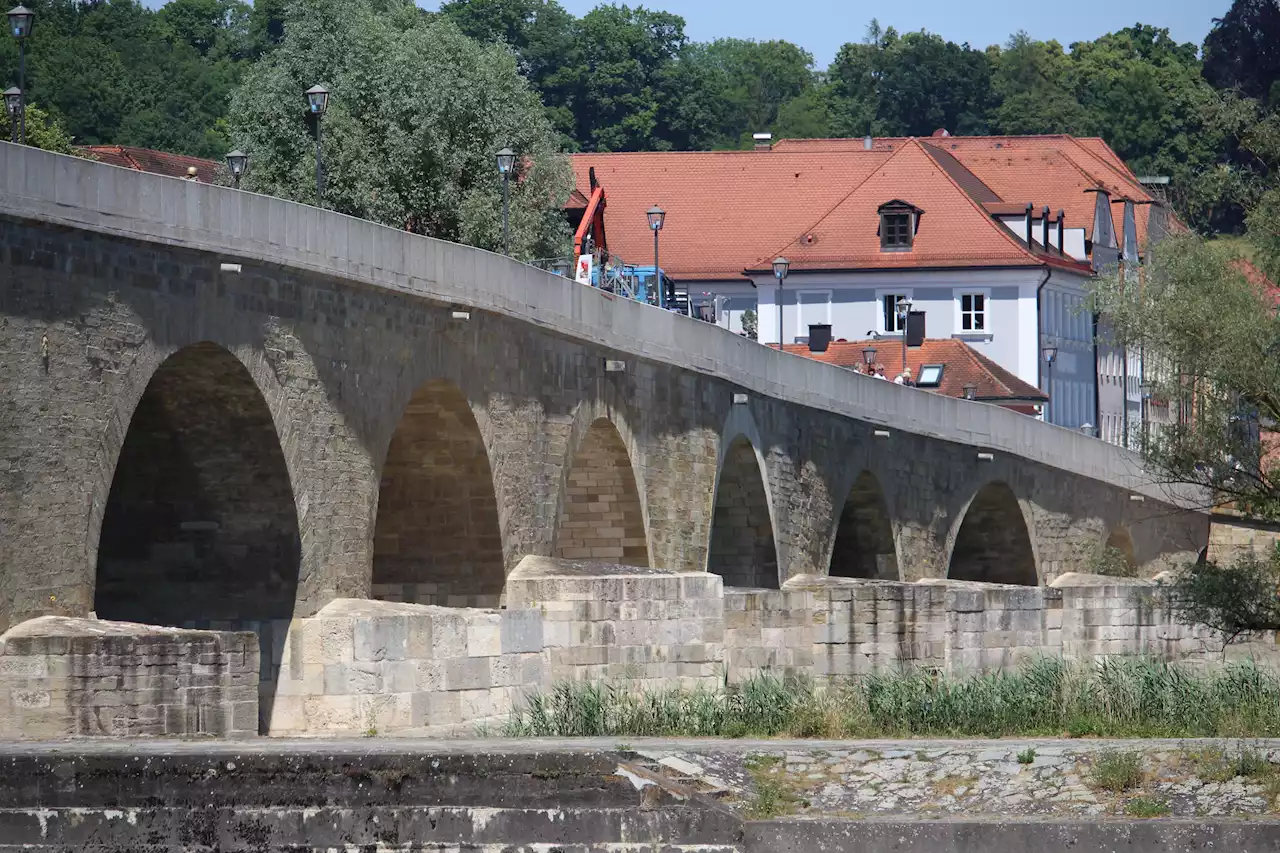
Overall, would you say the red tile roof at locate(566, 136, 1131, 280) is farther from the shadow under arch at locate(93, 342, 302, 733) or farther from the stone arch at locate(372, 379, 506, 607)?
the shadow under arch at locate(93, 342, 302, 733)

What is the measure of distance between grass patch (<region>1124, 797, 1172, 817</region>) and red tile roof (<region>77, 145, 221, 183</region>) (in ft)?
143

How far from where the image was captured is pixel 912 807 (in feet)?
41.9

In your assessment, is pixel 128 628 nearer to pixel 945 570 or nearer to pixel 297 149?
pixel 945 570

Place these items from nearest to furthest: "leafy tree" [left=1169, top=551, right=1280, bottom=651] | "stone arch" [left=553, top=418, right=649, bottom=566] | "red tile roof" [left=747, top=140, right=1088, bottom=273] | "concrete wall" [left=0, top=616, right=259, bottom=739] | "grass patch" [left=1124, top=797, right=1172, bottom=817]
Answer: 1. "grass patch" [left=1124, top=797, right=1172, bottom=817]
2. "concrete wall" [left=0, top=616, right=259, bottom=739]
3. "leafy tree" [left=1169, top=551, right=1280, bottom=651]
4. "stone arch" [left=553, top=418, right=649, bottom=566]
5. "red tile roof" [left=747, top=140, right=1088, bottom=273]

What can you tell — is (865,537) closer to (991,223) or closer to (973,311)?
(973,311)

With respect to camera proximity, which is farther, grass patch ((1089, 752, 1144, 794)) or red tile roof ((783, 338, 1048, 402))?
red tile roof ((783, 338, 1048, 402))

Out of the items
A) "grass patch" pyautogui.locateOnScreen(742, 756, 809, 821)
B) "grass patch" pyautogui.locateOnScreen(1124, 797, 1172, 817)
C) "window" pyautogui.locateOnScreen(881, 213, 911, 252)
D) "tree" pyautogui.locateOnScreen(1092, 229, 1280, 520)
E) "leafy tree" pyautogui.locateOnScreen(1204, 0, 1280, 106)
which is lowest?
"grass patch" pyautogui.locateOnScreen(1124, 797, 1172, 817)

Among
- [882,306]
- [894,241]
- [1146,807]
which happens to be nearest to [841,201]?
[894,241]

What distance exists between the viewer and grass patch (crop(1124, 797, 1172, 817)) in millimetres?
12695

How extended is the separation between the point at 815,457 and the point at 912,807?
75.6 feet

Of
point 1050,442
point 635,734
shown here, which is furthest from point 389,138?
point 635,734

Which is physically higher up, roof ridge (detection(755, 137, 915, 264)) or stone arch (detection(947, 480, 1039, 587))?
roof ridge (detection(755, 137, 915, 264))

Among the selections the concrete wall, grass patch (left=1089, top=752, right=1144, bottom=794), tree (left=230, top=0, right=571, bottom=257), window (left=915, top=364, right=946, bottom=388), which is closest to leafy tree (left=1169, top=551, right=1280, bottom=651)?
the concrete wall

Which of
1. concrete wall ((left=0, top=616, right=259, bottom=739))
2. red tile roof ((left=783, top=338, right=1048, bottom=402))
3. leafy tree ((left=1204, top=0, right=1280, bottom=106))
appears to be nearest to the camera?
concrete wall ((left=0, top=616, right=259, bottom=739))
